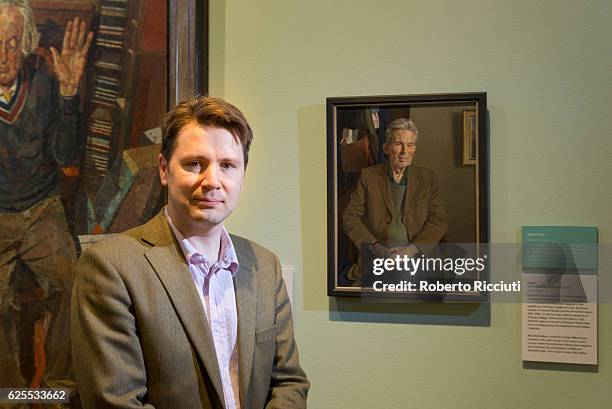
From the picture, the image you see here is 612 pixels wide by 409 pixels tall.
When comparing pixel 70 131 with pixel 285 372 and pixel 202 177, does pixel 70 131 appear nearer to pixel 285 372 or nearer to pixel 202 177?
pixel 202 177

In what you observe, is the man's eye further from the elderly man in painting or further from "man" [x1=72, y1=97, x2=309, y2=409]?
the elderly man in painting

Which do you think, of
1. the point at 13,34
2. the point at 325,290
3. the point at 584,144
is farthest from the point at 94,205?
the point at 584,144

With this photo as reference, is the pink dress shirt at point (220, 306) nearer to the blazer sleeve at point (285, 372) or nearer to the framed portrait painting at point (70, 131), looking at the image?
the blazer sleeve at point (285, 372)

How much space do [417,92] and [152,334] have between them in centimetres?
103

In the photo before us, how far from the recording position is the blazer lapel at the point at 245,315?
139 cm

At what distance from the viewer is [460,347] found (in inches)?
73.1

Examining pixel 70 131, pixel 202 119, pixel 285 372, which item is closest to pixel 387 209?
pixel 285 372

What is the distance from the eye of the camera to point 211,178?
135 centimetres

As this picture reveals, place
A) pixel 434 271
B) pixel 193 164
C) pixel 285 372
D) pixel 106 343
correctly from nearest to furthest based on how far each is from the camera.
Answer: pixel 106 343 → pixel 193 164 → pixel 285 372 → pixel 434 271

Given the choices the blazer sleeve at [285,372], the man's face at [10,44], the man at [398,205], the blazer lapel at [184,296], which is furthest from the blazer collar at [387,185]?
the man's face at [10,44]

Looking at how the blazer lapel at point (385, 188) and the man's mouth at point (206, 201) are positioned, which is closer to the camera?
the man's mouth at point (206, 201)

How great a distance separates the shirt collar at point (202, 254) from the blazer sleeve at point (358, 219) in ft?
1.67

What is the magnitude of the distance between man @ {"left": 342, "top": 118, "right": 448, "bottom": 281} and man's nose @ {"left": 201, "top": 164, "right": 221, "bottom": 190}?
643mm

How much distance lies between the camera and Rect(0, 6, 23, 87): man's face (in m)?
1.88
